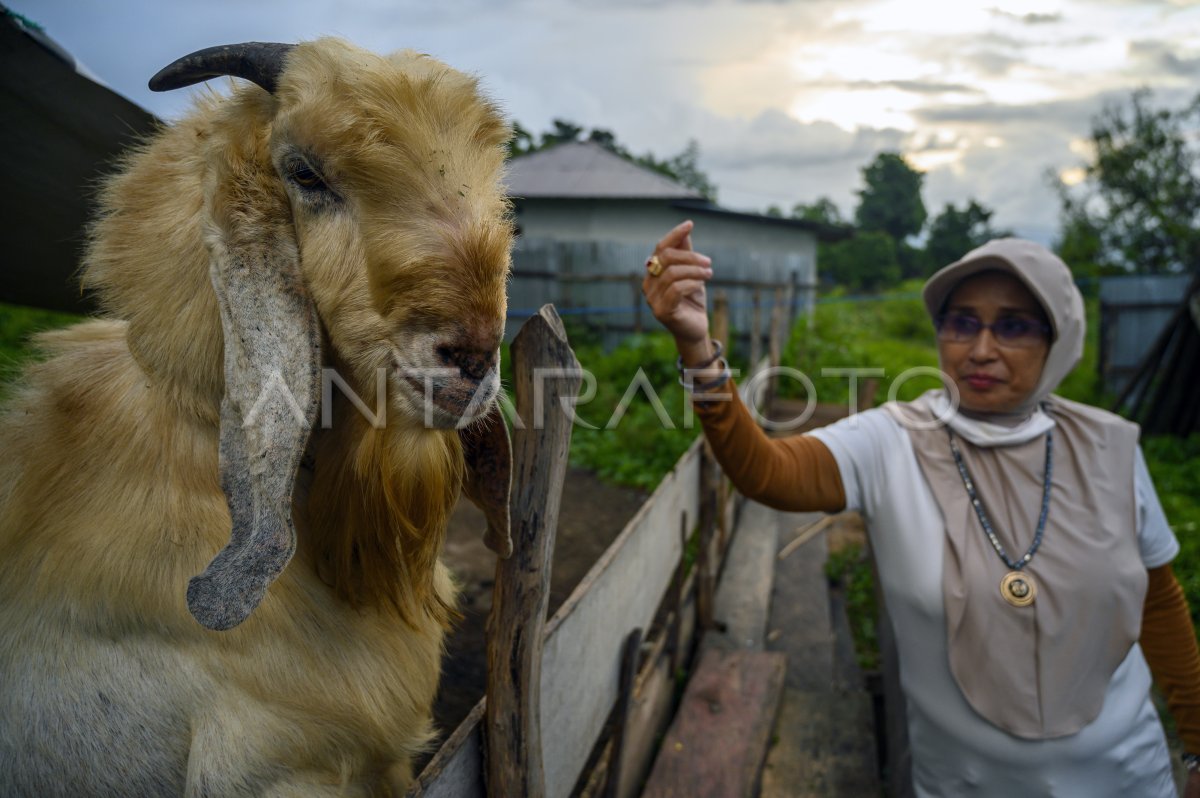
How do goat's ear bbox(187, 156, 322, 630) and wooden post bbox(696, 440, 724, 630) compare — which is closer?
goat's ear bbox(187, 156, 322, 630)

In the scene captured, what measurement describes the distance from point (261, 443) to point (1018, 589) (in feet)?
6.64

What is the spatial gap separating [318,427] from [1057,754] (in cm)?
213

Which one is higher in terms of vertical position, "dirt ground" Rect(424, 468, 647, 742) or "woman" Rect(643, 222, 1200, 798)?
"woman" Rect(643, 222, 1200, 798)

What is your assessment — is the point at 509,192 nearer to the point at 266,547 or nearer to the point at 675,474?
the point at 266,547

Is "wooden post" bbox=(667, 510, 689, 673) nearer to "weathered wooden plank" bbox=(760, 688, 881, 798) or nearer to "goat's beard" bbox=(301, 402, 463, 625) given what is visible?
"weathered wooden plank" bbox=(760, 688, 881, 798)

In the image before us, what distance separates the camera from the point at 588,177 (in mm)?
18641

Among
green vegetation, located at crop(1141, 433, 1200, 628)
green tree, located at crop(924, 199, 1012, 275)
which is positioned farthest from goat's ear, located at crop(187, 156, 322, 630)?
green tree, located at crop(924, 199, 1012, 275)

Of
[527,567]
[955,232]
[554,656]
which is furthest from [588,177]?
[955,232]

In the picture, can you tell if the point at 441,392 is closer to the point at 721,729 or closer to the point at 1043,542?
the point at 1043,542

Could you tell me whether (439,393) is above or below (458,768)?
above

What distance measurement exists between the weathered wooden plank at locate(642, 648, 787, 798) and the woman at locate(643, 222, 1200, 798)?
2.35 feet

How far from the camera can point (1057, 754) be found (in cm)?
203

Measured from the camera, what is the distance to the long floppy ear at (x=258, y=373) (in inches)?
43.1

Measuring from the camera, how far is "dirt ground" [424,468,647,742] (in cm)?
312
